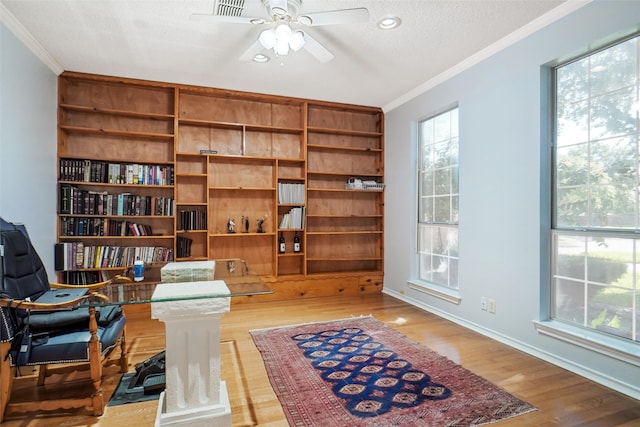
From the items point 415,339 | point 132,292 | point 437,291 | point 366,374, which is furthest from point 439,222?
point 132,292

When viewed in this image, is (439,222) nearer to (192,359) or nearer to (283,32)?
(283,32)

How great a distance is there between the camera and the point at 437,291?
3.83m

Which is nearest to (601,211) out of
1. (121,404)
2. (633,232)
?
(633,232)

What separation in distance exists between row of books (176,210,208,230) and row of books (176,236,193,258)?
5.6 inches

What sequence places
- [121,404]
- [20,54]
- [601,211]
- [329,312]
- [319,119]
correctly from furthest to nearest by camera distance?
[319,119] → [329,312] → [20,54] → [601,211] → [121,404]

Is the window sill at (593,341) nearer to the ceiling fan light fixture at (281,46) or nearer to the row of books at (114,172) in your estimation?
the ceiling fan light fixture at (281,46)

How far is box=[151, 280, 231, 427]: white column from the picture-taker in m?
1.68

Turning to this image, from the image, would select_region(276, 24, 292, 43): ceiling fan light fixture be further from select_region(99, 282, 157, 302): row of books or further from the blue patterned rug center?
the blue patterned rug center

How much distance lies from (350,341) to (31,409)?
7.01ft

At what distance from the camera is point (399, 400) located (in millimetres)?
2082

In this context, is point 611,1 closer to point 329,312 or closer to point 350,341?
point 350,341

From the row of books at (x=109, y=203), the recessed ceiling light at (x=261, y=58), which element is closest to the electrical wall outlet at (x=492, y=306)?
the recessed ceiling light at (x=261, y=58)

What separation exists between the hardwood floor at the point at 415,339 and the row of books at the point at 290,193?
4.69 ft

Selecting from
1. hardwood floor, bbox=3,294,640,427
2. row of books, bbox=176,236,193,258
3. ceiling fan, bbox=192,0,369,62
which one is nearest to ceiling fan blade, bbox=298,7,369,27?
ceiling fan, bbox=192,0,369,62
